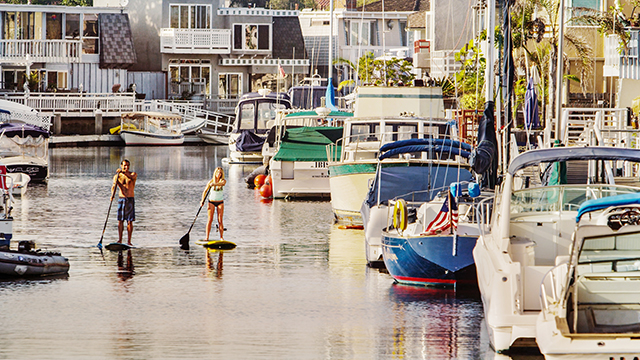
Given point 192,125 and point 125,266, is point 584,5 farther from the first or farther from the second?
point 192,125

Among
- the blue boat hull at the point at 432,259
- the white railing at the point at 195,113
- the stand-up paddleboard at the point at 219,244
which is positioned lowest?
the stand-up paddleboard at the point at 219,244

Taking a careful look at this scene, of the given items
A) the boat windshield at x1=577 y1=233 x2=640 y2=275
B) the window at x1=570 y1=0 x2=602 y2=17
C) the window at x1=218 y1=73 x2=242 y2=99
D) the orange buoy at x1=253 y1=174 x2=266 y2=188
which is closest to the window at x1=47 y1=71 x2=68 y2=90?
the window at x1=218 y1=73 x2=242 y2=99

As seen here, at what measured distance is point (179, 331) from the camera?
13375 millimetres

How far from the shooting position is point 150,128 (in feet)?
216

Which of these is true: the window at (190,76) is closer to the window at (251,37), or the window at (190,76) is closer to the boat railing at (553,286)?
the window at (251,37)

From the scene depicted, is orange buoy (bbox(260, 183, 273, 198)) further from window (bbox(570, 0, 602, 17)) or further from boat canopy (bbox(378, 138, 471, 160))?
window (bbox(570, 0, 602, 17))

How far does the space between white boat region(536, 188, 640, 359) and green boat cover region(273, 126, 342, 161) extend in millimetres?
20040

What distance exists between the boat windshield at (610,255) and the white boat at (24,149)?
28727 mm

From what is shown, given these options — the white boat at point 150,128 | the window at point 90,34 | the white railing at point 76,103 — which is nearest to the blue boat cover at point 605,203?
the white railing at point 76,103

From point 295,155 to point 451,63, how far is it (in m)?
21.1

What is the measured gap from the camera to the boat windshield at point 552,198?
1325 cm

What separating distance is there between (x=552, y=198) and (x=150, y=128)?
5421 cm

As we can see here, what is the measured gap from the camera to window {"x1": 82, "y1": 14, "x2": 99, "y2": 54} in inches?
2803

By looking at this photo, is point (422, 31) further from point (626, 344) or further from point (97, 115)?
point (626, 344)
